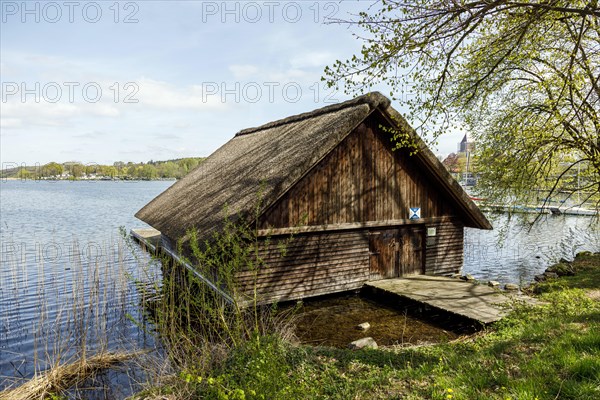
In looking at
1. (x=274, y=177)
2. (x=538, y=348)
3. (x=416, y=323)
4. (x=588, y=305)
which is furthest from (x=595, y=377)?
(x=274, y=177)

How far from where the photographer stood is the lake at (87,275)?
810cm

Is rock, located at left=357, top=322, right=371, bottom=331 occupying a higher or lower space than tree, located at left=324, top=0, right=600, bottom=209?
lower

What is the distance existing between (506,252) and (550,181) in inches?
267

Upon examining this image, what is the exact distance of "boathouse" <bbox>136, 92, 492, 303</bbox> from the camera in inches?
384

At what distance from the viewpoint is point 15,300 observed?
1179 centimetres

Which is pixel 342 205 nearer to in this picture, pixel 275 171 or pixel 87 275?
pixel 275 171

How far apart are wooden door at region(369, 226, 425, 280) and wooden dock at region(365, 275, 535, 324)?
1.04 ft

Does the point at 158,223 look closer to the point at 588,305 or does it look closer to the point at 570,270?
the point at 588,305

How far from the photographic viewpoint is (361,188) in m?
11.1

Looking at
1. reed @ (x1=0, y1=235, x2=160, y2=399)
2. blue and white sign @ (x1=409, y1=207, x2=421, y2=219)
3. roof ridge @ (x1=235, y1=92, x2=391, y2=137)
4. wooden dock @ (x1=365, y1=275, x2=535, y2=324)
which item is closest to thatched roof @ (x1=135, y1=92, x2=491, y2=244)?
roof ridge @ (x1=235, y1=92, x2=391, y2=137)

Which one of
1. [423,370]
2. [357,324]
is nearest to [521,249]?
[357,324]

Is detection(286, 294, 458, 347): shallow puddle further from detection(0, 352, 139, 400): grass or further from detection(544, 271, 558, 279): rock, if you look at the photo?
detection(544, 271, 558, 279): rock

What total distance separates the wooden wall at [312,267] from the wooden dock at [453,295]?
0.88 metres

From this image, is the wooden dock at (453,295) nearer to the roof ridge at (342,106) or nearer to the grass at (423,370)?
the grass at (423,370)
